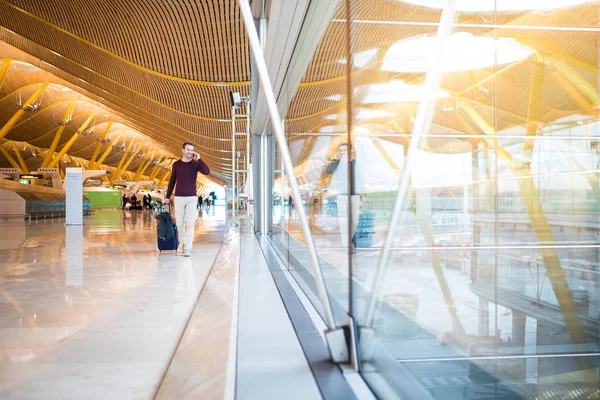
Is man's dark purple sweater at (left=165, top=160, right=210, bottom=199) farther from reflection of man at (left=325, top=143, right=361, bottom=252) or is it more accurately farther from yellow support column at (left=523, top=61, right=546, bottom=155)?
yellow support column at (left=523, top=61, right=546, bottom=155)

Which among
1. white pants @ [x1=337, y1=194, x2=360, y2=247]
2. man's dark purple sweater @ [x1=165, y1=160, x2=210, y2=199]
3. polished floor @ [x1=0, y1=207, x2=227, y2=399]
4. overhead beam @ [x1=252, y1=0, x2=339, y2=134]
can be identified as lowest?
polished floor @ [x1=0, y1=207, x2=227, y2=399]

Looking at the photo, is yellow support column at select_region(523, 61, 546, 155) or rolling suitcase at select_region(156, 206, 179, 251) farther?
rolling suitcase at select_region(156, 206, 179, 251)

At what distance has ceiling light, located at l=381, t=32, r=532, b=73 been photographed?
194cm

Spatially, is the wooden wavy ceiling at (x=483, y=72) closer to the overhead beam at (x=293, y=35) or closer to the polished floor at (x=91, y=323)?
the overhead beam at (x=293, y=35)

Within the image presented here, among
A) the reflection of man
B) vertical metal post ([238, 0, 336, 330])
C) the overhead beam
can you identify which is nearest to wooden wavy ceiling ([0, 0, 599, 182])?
the overhead beam

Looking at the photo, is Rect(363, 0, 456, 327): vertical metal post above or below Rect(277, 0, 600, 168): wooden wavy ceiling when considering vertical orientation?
below

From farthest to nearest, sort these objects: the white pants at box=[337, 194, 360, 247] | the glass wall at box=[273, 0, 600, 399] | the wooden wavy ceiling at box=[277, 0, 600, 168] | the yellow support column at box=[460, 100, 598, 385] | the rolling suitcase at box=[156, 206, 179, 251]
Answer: the rolling suitcase at box=[156, 206, 179, 251]
the yellow support column at box=[460, 100, 598, 385]
the white pants at box=[337, 194, 360, 247]
the wooden wavy ceiling at box=[277, 0, 600, 168]
the glass wall at box=[273, 0, 600, 399]

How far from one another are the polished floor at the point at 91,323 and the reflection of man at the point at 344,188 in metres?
1.06

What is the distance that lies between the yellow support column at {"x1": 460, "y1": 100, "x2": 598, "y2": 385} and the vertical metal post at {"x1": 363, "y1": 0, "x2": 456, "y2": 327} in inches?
30.0

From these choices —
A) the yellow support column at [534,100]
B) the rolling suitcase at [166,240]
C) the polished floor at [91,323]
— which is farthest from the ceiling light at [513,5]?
the rolling suitcase at [166,240]

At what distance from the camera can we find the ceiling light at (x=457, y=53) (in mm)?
1941

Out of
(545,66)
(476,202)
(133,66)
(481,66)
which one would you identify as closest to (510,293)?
(476,202)

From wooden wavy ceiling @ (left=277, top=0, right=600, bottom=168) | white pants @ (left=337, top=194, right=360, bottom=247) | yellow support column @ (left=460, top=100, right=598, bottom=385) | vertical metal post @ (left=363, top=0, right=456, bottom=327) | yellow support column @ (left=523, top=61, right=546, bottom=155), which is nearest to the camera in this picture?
vertical metal post @ (left=363, top=0, right=456, bottom=327)

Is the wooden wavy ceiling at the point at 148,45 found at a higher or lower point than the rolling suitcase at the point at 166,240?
higher
